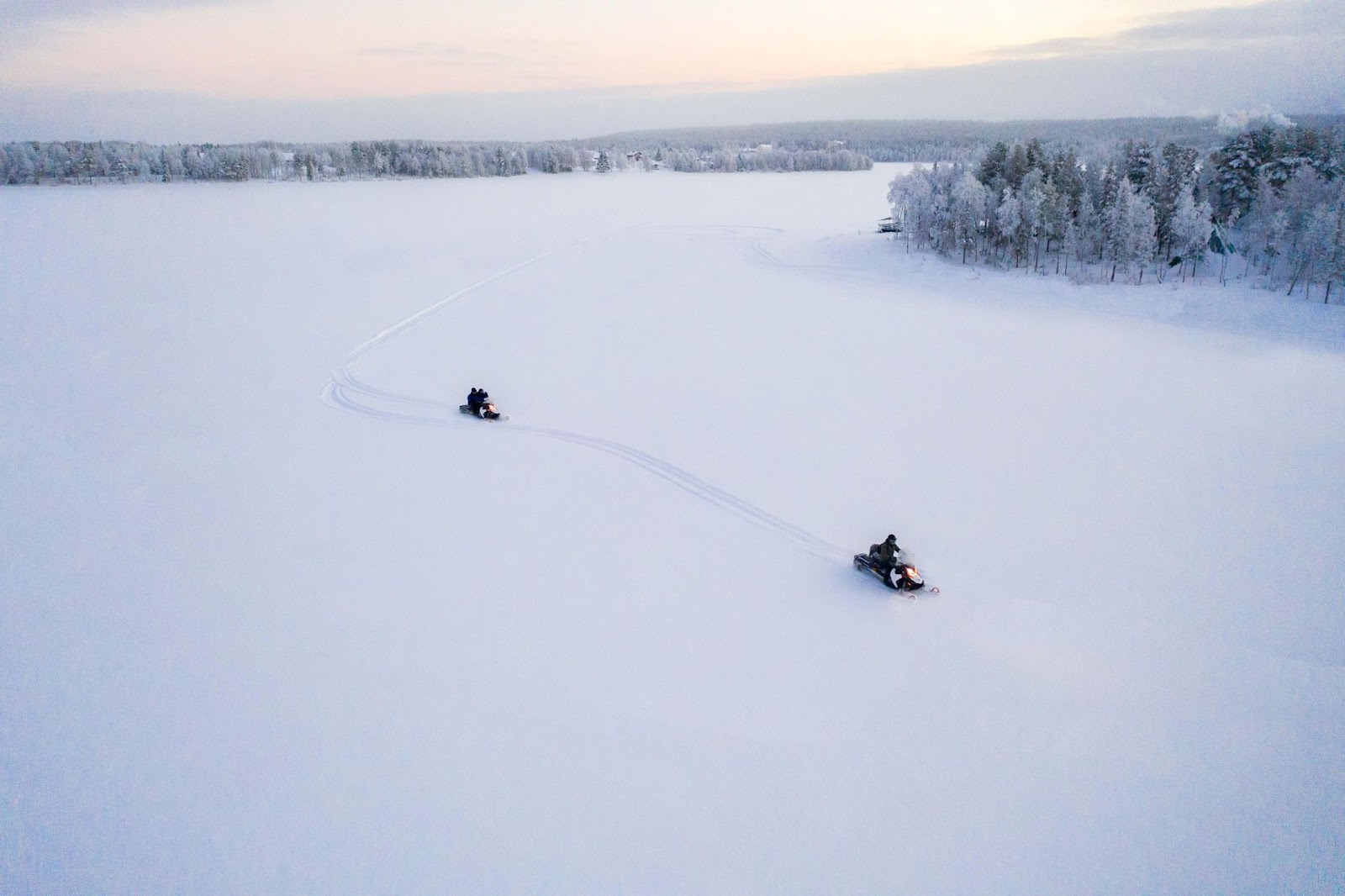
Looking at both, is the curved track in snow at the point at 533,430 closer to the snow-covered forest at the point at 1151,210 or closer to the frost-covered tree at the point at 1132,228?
the snow-covered forest at the point at 1151,210

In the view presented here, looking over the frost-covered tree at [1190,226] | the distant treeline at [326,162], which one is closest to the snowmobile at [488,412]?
the frost-covered tree at [1190,226]

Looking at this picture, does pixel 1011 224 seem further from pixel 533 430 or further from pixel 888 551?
pixel 888 551

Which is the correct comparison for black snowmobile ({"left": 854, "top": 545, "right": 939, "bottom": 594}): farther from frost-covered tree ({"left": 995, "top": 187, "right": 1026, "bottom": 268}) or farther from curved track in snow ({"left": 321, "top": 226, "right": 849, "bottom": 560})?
frost-covered tree ({"left": 995, "top": 187, "right": 1026, "bottom": 268})

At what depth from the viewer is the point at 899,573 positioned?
26.9 feet

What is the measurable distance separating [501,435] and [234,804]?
7.69 meters

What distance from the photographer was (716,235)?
122ft

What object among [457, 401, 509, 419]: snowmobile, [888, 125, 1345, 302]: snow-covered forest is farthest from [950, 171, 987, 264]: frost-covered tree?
[457, 401, 509, 419]: snowmobile

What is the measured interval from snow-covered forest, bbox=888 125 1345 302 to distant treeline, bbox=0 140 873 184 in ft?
207

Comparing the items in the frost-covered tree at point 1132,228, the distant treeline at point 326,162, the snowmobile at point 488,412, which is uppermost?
the distant treeline at point 326,162

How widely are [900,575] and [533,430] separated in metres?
7.14

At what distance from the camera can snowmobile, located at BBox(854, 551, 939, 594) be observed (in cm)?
816

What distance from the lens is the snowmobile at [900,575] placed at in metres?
8.16

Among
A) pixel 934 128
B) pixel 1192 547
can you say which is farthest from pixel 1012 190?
pixel 934 128

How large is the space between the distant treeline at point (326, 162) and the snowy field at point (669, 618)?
242 ft
